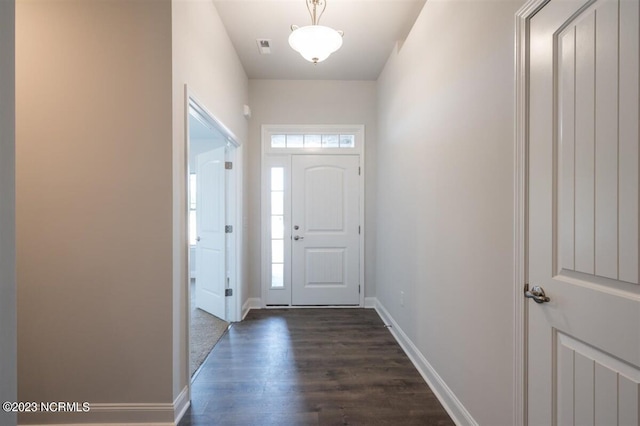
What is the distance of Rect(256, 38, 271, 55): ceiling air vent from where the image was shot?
298 centimetres

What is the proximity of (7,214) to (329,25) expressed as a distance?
9.07 ft

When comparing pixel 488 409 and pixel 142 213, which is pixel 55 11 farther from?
pixel 488 409

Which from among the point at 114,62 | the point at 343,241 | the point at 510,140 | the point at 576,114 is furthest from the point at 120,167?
the point at 343,241

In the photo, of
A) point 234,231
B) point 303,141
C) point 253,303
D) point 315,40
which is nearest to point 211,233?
point 234,231

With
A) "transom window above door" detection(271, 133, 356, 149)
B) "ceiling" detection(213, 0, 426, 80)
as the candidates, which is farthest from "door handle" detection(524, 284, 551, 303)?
"transom window above door" detection(271, 133, 356, 149)

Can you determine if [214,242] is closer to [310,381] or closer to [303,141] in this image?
[303,141]

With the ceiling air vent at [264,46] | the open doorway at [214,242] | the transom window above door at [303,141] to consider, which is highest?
the ceiling air vent at [264,46]

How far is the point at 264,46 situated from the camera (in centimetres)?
308

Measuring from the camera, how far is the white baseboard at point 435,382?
5.67 ft

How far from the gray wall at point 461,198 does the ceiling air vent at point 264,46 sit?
1323 mm

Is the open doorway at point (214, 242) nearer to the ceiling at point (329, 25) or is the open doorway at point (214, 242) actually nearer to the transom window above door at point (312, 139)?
the transom window above door at point (312, 139)

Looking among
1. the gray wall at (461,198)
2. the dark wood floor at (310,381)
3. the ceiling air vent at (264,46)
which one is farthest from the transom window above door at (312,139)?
the dark wood floor at (310,381)

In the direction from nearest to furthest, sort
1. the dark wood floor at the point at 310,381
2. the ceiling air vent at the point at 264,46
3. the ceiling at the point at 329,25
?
the dark wood floor at the point at 310,381 < the ceiling at the point at 329,25 < the ceiling air vent at the point at 264,46

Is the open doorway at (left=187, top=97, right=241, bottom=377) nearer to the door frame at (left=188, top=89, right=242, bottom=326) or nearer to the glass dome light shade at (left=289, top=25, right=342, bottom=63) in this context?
the door frame at (left=188, top=89, right=242, bottom=326)
